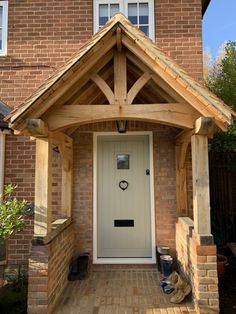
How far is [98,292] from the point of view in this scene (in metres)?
4.54

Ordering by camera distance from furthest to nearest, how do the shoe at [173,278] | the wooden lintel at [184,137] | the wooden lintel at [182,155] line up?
the wooden lintel at [182,155] < the shoe at [173,278] < the wooden lintel at [184,137]

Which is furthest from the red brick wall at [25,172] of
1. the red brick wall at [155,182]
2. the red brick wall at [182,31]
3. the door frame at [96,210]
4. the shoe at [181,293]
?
the red brick wall at [182,31]

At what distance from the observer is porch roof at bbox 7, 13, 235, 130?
3732 mm

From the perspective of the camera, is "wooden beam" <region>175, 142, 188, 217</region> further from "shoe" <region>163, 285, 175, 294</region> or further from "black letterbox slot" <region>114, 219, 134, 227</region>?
"shoe" <region>163, 285, 175, 294</region>

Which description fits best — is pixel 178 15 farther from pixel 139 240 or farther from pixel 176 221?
pixel 139 240

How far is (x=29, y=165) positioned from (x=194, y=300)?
13.3 feet

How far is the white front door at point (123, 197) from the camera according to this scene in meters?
5.83

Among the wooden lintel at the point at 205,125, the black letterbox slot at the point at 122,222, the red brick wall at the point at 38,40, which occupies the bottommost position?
the black letterbox slot at the point at 122,222

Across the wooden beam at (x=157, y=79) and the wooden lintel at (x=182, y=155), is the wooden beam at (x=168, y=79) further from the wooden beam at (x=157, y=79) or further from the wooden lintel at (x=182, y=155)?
the wooden lintel at (x=182, y=155)

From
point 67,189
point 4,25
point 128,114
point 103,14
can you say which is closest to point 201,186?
point 128,114

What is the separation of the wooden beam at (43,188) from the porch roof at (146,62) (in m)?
0.47

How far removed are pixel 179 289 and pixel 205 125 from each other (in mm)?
2635

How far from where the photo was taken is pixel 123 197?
19.5ft

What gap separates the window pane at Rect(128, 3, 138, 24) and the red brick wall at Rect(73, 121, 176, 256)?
2.36 metres
